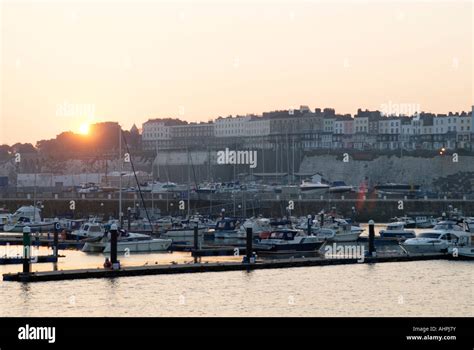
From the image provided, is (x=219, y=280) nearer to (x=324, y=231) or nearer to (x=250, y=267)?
(x=250, y=267)

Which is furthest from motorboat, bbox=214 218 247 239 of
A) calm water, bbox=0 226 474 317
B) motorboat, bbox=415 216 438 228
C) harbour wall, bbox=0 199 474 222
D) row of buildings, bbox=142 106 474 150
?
row of buildings, bbox=142 106 474 150

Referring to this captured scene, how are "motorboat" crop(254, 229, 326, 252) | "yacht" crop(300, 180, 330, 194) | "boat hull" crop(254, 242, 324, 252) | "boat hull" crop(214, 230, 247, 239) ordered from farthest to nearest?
"yacht" crop(300, 180, 330, 194) → "boat hull" crop(214, 230, 247, 239) → "motorboat" crop(254, 229, 326, 252) → "boat hull" crop(254, 242, 324, 252)

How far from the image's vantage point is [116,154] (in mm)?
177750

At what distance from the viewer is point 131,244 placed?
2132 inches

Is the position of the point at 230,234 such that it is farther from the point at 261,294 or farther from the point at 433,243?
the point at 261,294

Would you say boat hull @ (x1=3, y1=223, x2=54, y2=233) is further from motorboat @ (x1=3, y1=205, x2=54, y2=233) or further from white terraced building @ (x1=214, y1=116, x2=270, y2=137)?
white terraced building @ (x1=214, y1=116, x2=270, y2=137)

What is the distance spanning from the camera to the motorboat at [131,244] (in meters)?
54.0

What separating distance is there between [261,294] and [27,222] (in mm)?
36828

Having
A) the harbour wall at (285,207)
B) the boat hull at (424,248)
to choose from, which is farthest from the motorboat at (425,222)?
the boat hull at (424,248)

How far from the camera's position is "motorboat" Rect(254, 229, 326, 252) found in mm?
53219

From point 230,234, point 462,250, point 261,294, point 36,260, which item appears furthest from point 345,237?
point 261,294

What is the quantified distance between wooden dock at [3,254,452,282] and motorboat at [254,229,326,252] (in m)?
5.17

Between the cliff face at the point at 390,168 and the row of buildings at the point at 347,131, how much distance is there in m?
14.1
